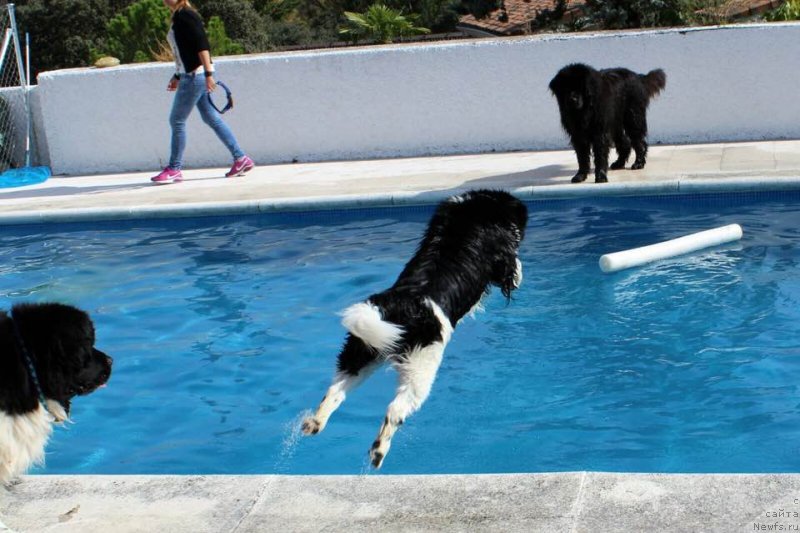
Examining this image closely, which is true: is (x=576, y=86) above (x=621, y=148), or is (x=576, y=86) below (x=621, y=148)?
above

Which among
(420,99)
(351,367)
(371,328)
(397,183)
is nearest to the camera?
(371,328)

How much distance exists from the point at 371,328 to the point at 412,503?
0.74 meters

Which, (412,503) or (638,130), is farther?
(638,130)

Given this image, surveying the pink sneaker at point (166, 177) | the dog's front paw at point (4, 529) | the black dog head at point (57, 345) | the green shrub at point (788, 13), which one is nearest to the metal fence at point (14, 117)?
the pink sneaker at point (166, 177)

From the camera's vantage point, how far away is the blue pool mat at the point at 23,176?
492 inches

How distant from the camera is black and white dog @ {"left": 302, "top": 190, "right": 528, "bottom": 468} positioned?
421cm

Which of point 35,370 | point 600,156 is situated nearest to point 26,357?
point 35,370

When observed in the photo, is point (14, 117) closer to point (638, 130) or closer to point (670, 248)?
point (638, 130)

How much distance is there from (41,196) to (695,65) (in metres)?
7.66

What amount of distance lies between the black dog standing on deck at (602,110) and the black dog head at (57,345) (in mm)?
6389

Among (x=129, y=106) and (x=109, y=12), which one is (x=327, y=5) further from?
(x=129, y=106)

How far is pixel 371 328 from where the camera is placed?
4.17 meters

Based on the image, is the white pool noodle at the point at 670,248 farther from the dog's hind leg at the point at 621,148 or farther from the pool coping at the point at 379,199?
the dog's hind leg at the point at 621,148

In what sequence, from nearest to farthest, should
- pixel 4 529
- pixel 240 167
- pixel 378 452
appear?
pixel 4 529
pixel 378 452
pixel 240 167
